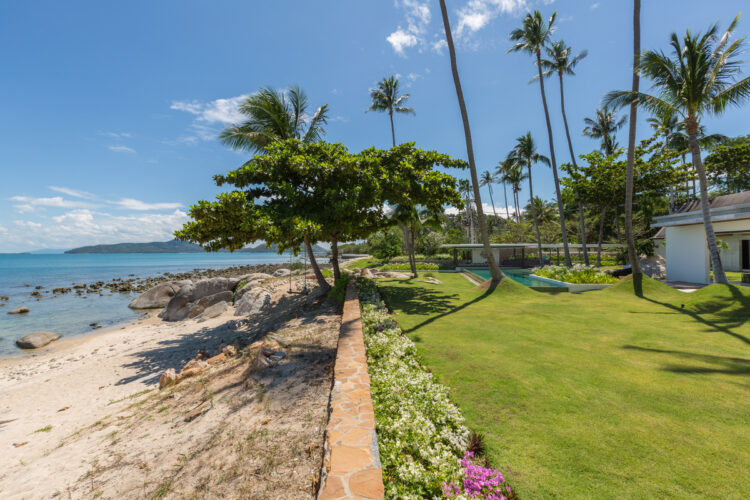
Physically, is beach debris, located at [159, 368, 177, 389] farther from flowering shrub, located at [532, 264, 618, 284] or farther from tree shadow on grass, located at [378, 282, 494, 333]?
flowering shrub, located at [532, 264, 618, 284]

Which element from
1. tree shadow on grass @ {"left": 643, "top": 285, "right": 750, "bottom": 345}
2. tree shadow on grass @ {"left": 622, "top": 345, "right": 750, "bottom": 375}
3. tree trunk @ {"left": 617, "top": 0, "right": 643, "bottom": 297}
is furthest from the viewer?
tree trunk @ {"left": 617, "top": 0, "right": 643, "bottom": 297}

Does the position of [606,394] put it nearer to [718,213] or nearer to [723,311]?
[723,311]

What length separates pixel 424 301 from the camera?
12062 mm

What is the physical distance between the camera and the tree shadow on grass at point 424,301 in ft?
32.8

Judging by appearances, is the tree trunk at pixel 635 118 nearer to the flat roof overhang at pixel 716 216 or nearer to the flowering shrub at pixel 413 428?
the flat roof overhang at pixel 716 216

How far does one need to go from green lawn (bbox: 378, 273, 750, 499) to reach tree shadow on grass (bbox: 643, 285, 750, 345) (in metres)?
0.04

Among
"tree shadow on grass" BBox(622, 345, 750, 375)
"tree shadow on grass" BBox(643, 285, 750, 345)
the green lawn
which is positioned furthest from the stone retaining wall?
"tree shadow on grass" BBox(643, 285, 750, 345)

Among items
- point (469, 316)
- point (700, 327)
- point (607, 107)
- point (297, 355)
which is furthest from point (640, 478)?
point (607, 107)

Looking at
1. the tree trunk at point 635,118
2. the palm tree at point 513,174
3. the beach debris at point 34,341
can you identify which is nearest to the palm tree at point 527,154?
the palm tree at point 513,174

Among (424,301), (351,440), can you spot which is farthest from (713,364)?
(424,301)

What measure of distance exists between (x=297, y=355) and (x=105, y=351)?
10816 millimetres

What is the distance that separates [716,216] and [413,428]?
67.5 feet

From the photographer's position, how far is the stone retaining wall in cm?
254

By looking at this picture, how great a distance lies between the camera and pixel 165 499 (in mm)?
3162
